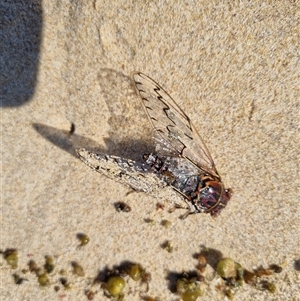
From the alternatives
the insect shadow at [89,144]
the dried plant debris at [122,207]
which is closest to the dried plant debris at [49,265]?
the dried plant debris at [122,207]

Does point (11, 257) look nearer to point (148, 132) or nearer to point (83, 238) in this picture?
point (83, 238)

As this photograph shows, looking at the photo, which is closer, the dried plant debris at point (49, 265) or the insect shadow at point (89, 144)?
the insect shadow at point (89, 144)

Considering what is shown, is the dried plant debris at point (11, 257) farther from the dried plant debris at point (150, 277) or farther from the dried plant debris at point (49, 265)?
the dried plant debris at point (49, 265)

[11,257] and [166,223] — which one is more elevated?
[166,223]

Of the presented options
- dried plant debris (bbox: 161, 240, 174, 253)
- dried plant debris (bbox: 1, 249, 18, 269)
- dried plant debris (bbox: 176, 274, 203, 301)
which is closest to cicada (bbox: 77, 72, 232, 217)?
dried plant debris (bbox: 161, 240, 174, 253)

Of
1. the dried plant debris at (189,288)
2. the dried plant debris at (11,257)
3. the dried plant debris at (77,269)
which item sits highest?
the dried plant debris at (189,288)

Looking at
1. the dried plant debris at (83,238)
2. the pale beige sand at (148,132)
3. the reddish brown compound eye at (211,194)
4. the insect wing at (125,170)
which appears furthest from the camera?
the dried plant debris at (83,238)

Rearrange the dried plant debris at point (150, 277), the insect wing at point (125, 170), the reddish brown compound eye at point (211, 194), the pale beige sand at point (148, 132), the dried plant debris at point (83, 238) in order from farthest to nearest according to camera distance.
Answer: the dried plant debris at point (83, 238)
the dried plant debris at point (150, 277)
the reddish brown compound eye at point (211, 194)
the insect wing at point (125, 170)
the pale beige sand at point (148, 132)

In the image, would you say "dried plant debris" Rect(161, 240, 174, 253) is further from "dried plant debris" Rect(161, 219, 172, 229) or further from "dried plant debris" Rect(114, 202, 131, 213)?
"dried plant debris" Rect(114, 202, 131, 213)

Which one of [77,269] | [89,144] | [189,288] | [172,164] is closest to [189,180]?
[172,164]
